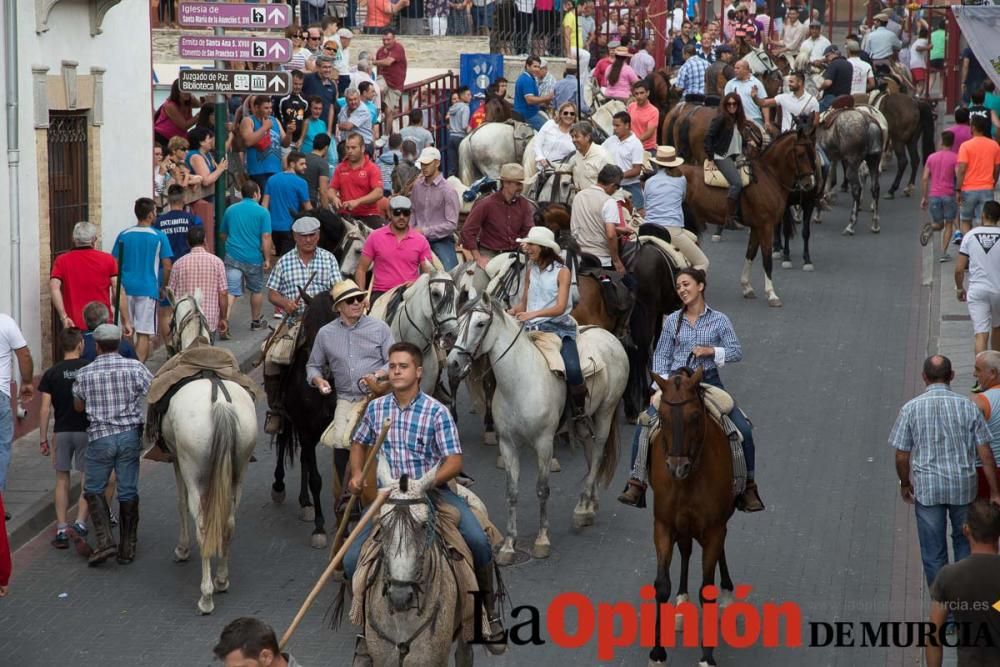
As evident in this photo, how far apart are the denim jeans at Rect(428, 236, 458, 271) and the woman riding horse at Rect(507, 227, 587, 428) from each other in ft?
11.7

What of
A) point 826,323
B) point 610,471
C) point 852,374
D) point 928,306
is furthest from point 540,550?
point 928,306

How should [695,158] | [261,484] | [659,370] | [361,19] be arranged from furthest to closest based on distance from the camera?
[361,19], [695,158], [261,484], [659,370]

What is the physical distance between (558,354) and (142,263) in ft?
20.6

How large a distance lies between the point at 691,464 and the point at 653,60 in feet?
84.7

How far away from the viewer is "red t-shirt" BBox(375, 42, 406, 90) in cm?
3023

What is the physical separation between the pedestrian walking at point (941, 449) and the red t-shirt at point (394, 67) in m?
21.0

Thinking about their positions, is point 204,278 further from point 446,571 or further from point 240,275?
point 446,571

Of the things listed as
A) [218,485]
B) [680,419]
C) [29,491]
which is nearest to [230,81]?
[29,491]

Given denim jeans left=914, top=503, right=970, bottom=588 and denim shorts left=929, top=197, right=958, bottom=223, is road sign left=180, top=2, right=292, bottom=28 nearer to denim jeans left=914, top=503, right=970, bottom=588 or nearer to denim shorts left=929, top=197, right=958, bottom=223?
denim shorts left=929, top=197, right=958, bottom=223

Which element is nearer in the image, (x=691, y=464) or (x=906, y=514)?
(x=691, y=464)

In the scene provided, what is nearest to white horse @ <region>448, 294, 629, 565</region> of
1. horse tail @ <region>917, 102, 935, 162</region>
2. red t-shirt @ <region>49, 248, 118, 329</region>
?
red t-shirt @ <region>49, 248, 118, 329</region>

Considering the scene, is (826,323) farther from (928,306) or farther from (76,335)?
(76,335)

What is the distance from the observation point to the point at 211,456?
1170cm

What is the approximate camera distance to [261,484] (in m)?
14.8
